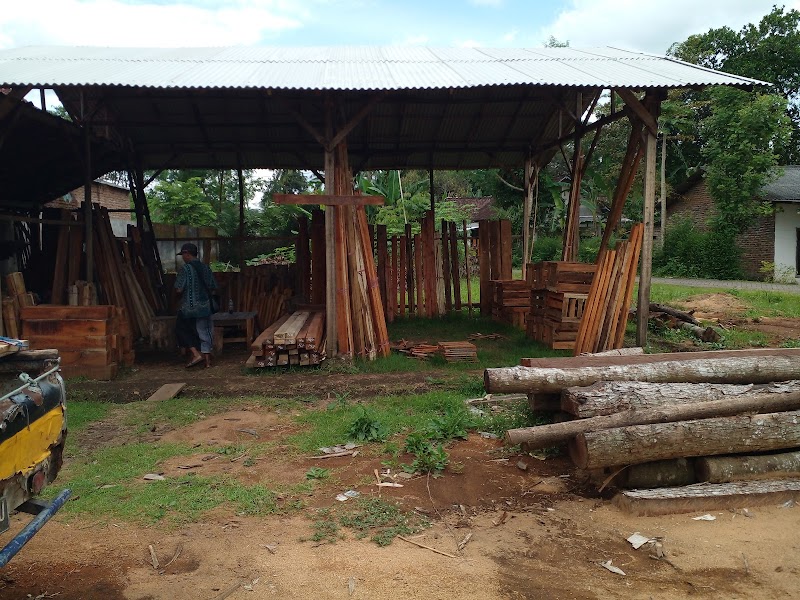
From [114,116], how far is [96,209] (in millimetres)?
1975

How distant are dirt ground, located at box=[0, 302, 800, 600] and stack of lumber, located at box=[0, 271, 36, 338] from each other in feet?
15.0

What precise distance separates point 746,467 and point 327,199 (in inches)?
A: 241

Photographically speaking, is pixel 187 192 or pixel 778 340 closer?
pixel 778 340

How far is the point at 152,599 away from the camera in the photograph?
3.25 m

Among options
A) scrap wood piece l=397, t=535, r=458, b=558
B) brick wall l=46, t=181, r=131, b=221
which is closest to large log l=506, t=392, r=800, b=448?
scrap wood piece l=397, t=535, r=458, b=558

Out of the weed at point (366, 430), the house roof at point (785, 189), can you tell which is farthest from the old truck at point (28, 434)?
the house roof at point (785, 189)

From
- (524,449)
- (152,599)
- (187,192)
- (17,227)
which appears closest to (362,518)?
(152,599)

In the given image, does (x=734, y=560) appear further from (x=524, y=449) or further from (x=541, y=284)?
(x=541, y=284)

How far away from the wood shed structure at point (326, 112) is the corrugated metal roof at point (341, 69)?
0.10ft

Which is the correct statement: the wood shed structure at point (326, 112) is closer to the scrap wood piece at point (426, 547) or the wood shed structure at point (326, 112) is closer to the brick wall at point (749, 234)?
the scrap wood piece at point (426, 547)

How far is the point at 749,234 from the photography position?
24.5 m

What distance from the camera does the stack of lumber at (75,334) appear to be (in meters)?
8.10

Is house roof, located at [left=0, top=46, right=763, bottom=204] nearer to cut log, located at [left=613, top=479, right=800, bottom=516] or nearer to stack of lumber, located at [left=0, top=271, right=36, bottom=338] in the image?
stack of lumber, located at [left=0, top=271, right=36, bottom=338]

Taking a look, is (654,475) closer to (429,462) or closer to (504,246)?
(429,462)
